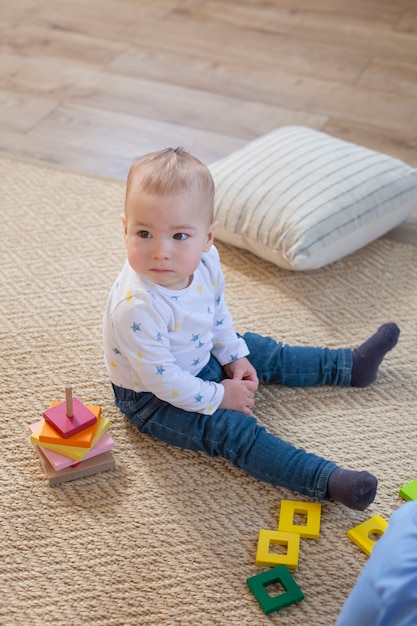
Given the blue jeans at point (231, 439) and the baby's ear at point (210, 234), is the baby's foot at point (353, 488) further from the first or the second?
the baby's ear at point (210, 234)

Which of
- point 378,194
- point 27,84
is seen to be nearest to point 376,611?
point 378,194

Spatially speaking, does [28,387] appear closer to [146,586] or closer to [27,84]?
[146,586]

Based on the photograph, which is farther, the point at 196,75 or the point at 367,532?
the point at 196,75

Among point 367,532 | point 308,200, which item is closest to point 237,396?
point 367,532

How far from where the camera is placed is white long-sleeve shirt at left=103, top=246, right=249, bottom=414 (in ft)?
3.82

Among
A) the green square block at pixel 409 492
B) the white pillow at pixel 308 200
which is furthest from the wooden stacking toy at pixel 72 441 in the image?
the white pillow at pixel 308 200

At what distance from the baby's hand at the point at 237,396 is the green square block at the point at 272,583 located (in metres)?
0.26

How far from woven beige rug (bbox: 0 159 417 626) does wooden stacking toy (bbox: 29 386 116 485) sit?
0.02 meters

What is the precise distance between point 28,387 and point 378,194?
0.75 metres

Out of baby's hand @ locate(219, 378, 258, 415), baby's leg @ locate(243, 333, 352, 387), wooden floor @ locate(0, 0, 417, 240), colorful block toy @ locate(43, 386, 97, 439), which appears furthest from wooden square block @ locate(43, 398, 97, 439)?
wooden floor @ locate(0, 0, 417, 240)

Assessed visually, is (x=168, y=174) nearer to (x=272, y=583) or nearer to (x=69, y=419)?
(x=69, y=419)

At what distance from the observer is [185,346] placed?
124 centimetres

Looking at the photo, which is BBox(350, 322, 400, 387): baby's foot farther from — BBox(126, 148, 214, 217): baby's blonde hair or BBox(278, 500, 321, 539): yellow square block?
BBox(126, 148, 214, 217): baby's blonde hair

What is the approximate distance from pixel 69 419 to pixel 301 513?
13.7 inches
